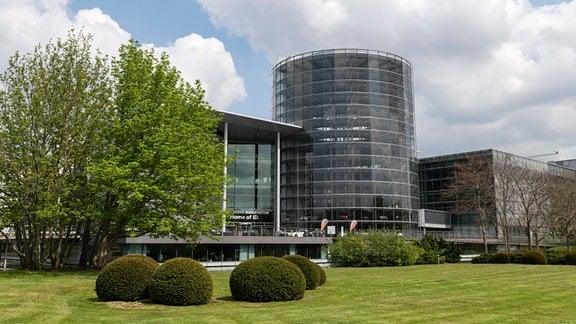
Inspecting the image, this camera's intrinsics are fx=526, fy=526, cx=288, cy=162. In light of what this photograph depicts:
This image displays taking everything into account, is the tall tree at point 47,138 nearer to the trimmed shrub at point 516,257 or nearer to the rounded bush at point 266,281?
the rounded bush at point 266,281

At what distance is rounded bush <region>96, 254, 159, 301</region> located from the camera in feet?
54.8

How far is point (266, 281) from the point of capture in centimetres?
1706

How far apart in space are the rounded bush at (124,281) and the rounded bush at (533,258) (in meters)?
36.6

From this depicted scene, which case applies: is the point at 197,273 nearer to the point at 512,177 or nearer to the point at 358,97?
the point at 512,177

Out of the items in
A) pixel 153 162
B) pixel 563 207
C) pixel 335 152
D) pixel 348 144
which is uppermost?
pixel 348 144

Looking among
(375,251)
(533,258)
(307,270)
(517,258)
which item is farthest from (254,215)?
(307,270)

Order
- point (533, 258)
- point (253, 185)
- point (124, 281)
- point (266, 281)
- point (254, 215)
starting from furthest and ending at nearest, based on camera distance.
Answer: point (253, 185) → point (254, 215) → point (533, 258) → point (266, 281) → point (124, 281)

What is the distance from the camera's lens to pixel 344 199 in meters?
71.5

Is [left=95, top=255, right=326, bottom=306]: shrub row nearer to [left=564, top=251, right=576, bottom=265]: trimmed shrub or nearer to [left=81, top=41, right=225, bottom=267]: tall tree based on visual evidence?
[left=81, top=41, right=225, bottom=267]: tall tree

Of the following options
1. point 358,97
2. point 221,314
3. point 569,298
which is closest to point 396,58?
point 358,97

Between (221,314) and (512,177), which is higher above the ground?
(512,177)

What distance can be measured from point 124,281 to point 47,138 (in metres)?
14.4

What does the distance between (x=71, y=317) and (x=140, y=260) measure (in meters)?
3.98

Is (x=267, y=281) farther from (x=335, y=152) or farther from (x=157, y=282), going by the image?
(x=335, y=152)
